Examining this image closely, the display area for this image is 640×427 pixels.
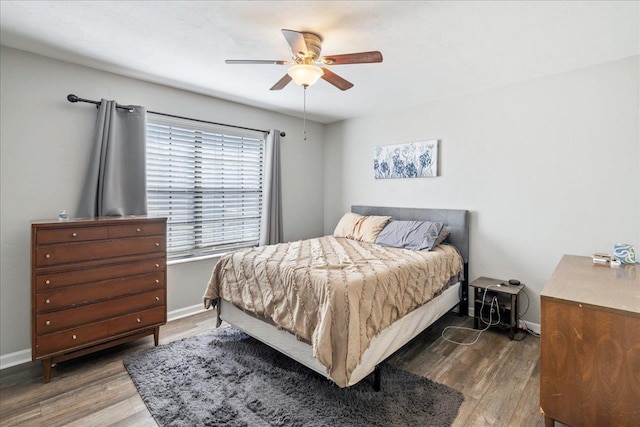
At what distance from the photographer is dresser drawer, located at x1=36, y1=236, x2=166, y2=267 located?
7.18 feet

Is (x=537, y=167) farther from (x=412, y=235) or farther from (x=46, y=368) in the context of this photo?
(x=46, y=368)

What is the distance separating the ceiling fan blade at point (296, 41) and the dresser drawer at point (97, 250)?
1937mm

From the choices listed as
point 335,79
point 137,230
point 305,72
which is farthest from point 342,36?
point 137,230

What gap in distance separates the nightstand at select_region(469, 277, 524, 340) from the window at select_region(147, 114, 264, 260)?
276cm

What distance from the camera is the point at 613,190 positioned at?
2.65m

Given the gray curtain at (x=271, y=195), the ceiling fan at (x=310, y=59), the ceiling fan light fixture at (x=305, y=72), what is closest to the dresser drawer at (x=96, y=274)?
the gray curtain at (x=271, y=195)

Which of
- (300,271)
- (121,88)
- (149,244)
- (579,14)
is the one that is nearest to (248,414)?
(300,271)

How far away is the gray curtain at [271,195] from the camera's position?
13.4 feet

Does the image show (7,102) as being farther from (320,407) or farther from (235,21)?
(320,407)

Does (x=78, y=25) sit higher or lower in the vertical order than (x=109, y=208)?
higher

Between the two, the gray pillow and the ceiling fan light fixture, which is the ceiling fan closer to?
the ceiling fan light fixture

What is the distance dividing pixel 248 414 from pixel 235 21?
8.28ft

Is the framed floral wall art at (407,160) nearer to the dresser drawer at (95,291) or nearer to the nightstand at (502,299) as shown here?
the nightstand at (502,299)

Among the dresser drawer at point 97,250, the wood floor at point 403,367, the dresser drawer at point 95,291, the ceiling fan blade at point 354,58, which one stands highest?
the ceiling fan blade at point 354,58
